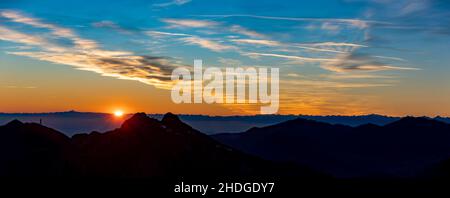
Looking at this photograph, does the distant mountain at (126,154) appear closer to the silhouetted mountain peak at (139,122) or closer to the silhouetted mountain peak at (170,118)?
the silhouetted mountain peak at (139,122)

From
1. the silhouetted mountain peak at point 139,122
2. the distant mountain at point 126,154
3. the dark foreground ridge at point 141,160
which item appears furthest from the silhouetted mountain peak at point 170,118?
the silhouetted mountain peak at point 139,122

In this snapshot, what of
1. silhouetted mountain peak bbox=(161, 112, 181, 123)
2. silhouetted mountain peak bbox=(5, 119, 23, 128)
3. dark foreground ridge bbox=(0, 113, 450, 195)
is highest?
silhouetted mountain peak bbox=(161, 112, 181, 123)

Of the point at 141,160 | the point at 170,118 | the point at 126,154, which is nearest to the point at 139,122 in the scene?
the point at 170,118

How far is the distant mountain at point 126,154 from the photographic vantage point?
130 m

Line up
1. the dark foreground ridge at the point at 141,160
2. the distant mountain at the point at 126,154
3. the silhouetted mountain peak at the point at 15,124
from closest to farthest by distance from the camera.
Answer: the dark foreground ridge at the point at 141,160
the distant mountain at the point at 126,154
the silhouetted mountain peak at the point at 15,124

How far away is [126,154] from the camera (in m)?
135

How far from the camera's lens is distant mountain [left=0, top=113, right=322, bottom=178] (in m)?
130

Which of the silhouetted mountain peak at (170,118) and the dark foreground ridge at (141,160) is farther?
the silhouetted mountain peak at (170,118)

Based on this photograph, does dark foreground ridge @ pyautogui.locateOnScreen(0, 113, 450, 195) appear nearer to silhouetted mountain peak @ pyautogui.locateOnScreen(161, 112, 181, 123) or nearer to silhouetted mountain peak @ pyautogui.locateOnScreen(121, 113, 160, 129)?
silhouetted mountain peak @ pyautogui.locateOnScreen(121, 113, 160, 129)

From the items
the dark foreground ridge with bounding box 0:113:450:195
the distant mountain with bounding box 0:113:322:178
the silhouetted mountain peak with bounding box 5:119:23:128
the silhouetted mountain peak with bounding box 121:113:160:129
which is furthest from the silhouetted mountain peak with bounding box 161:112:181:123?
the silhouetted mountain peak with bounding box 5:119:23:128

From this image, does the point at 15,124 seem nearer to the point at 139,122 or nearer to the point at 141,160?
the point at 139,122
